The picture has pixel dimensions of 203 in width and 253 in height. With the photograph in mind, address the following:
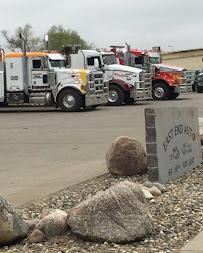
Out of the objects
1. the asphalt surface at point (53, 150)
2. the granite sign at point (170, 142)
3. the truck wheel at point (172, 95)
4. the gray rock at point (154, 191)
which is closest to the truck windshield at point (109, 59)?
the truck wheel at point (172, 95)

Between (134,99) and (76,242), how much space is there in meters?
25.5

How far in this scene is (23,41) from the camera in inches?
1056

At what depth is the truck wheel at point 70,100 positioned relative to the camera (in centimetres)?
2622

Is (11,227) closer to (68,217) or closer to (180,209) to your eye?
(68,217)

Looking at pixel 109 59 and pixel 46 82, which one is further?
pixel 109 59

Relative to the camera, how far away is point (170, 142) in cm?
856

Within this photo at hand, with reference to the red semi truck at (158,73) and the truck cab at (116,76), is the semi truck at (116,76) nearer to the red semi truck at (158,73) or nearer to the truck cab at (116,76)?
the truck cab at (116,76)

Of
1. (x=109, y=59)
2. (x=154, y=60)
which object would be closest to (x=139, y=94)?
(x=109, y=59)

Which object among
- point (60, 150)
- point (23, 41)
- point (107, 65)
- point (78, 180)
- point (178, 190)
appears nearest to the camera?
point (178, 190)

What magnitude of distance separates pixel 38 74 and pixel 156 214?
20837 millimetres

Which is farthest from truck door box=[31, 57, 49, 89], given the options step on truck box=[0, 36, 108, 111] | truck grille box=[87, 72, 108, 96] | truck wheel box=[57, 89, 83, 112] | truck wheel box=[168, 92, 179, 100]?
truck wheel box=[168, 92, 179, 100]

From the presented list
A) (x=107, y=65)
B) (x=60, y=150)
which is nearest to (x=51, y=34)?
(x=107, y=65)

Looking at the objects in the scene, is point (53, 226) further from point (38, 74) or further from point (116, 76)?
point (116, 76)

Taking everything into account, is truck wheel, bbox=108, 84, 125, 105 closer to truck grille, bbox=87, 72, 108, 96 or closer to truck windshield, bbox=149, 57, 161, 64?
truck grille, bbox=87, 72, 108, 96
